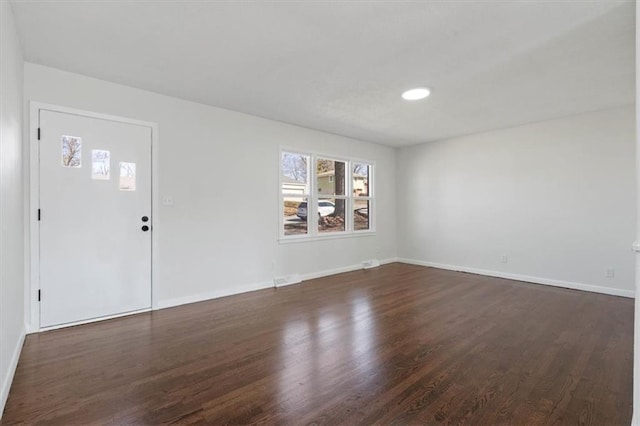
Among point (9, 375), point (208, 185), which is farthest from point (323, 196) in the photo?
point (9, 375)

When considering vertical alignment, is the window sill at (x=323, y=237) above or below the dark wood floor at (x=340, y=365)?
above

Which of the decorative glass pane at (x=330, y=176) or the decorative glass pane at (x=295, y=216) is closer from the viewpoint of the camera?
the decorative glass pane at (x=295, y=216)

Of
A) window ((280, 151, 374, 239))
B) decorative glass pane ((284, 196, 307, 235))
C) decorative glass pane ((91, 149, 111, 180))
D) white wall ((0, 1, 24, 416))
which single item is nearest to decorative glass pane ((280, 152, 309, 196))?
window ((280, 151, 374, 239))

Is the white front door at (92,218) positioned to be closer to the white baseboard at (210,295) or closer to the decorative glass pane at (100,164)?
the decorative glass pane at (100,164)

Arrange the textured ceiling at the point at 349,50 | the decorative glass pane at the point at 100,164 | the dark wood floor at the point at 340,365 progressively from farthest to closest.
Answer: the decorative glass pane at the point at 100,164 → the textured ceiling at the point at 349,50 → the dark wood floor at the point at 340,365

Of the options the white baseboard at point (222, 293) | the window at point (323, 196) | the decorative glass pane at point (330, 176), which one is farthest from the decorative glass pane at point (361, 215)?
the white baseboard at point (222, 293)

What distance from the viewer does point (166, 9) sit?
2168mm

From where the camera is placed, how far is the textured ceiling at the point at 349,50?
2.19m

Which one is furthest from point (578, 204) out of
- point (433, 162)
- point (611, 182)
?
point (433, 162)

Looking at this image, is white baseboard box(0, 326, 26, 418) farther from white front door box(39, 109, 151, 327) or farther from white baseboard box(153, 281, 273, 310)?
white baseboard box(153, 281, 273, 310)

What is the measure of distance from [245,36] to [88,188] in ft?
7.27

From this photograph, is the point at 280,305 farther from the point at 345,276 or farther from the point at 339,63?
the point at 339,63

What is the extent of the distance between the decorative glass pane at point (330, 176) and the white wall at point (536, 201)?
1639 mm

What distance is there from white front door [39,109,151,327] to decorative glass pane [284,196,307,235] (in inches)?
79.6
